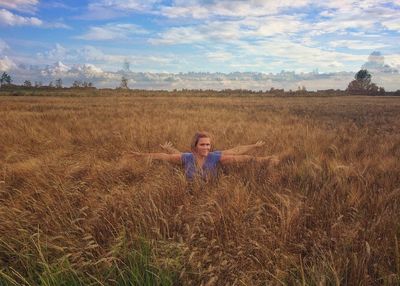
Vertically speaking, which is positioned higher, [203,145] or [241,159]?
[203,145]

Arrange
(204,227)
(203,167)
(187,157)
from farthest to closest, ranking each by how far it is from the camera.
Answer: (187,157), (203,167), (204,227)

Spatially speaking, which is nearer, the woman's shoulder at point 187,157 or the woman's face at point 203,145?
the woman's face at point 203,145

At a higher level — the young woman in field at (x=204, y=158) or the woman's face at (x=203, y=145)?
the woman's face at (x=203, y=145)

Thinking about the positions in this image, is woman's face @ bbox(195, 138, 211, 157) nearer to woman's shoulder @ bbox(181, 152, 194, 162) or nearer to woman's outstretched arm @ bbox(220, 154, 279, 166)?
woman's shoulder @ bbox(181, 152, 194, 162)

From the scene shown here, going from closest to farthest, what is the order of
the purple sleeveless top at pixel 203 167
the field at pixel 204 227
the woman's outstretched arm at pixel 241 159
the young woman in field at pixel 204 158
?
the field at pixel 204 227, the purple sleeveless top at pixel 203 167, the young woman in field at pixel 204 158, the woman's outstretched arm at pixel 241 159

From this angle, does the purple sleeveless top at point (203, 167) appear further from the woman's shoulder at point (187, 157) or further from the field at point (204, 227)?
the field at point (204, 227)

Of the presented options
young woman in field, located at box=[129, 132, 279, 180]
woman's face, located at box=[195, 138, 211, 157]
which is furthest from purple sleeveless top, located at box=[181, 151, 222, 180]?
woman's face, located at box=[195, 138, 211, 157]

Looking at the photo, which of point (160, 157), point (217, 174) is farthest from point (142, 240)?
point (160, 157)

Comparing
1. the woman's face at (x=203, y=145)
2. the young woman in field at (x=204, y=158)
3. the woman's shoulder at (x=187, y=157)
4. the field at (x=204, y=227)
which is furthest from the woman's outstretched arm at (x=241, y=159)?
the woman's shoulder at (x=187, y=157)

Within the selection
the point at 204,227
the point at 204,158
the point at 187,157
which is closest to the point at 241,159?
the point at 204,158

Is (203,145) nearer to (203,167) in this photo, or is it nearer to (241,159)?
(203,167)

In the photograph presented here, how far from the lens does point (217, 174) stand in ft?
18.5

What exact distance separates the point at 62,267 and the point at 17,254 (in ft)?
1.82

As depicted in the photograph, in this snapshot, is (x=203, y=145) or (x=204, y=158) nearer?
(x=203, y=145)
